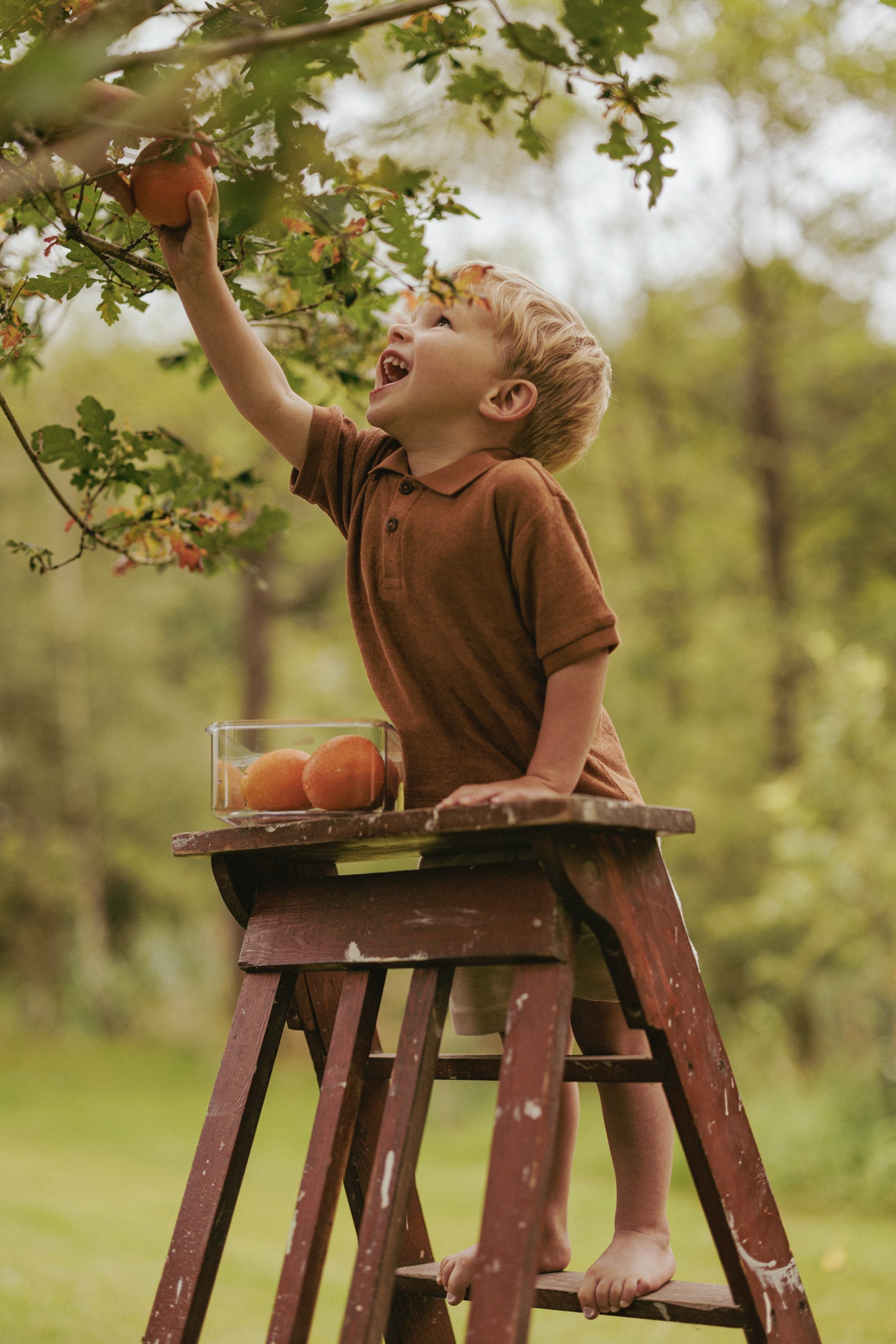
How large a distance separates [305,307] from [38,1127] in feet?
25.2

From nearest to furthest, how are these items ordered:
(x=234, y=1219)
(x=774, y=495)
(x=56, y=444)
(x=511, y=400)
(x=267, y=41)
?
(x=267, y=41) < (x=511, y=400) < (x=56, y=444) < (x=234, y=1219) < (x=774, y=495)

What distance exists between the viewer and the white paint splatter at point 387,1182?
4.77 ft

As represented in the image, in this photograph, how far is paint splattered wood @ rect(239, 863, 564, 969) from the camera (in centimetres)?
147

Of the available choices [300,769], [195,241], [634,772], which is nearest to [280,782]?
[300,769]

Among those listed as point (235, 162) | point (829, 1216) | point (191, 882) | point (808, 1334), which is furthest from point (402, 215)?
point (191, 882)

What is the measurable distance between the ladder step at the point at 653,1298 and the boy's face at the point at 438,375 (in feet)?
3.70

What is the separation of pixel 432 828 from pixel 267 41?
807 millimetres

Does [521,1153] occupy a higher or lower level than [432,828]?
lower

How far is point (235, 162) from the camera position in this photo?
140 centimetres

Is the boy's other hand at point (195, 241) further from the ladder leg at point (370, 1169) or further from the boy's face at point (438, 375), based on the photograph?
the ladder leg at point (370, 1169)

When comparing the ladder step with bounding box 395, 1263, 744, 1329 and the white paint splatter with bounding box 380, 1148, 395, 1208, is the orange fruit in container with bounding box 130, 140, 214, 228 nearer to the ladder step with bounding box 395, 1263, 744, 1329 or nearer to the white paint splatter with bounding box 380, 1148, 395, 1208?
the white paint splatter with bounding box 380, 1148, 395, 1208

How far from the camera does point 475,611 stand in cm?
168

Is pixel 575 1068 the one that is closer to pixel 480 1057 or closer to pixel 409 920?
pixel 480 1057

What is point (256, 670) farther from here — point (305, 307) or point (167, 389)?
point (305, 307)
